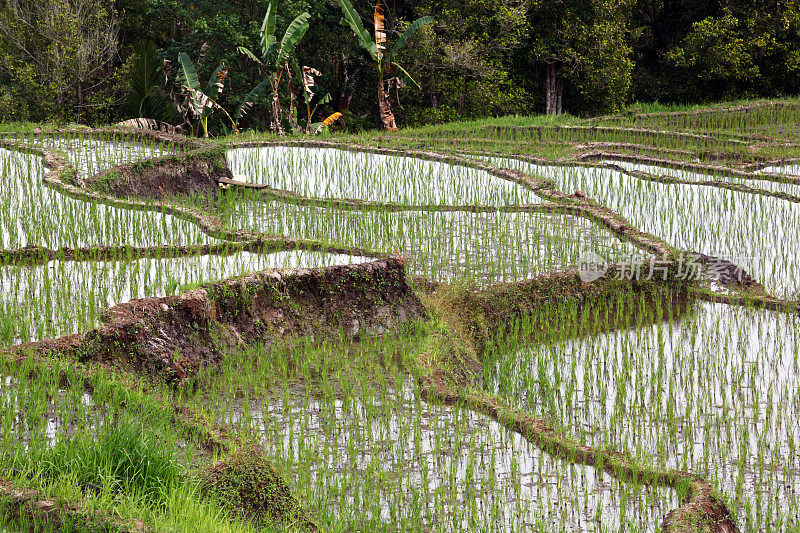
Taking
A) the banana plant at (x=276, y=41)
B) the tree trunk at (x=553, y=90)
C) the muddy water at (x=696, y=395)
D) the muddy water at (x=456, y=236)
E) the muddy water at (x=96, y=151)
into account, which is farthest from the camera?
the tree trunk at (x=553, y=90)

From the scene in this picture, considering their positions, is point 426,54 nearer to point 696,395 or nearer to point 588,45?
point 588,45

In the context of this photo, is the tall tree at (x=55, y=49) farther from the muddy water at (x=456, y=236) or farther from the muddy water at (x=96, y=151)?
the muddy water at (x=456, y=236)

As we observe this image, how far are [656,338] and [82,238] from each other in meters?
3.80

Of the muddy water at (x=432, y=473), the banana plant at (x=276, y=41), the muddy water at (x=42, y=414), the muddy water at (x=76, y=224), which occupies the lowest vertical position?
the muddy water at (x=432, y=473)

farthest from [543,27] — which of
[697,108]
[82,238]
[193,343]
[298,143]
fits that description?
[193,343]

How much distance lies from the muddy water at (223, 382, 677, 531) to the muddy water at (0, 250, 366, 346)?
4.00 feet

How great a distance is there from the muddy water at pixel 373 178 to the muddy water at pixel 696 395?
275cm

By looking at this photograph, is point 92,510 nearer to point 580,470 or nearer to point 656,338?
point 580,470

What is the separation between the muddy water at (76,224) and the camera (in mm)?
6148

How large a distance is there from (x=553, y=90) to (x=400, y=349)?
1225 cm

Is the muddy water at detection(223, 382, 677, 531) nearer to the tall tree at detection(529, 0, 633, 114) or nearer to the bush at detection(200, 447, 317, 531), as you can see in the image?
the bush at detection(200, 447, 317, 531)

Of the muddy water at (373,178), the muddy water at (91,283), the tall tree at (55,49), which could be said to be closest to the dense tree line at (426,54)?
the tall tree at (55,49)

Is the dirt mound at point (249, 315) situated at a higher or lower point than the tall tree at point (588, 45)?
lower

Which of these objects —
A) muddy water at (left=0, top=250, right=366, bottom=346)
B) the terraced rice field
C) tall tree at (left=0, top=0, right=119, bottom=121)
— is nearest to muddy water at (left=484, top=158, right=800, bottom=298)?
the terraced rice field
